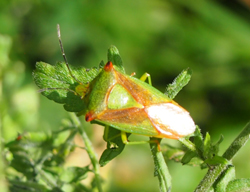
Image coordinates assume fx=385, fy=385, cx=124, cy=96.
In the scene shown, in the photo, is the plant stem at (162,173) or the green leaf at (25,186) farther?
the green leaf at (25,186)

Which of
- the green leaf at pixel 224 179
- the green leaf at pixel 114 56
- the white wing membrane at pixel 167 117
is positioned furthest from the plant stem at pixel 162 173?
the green leaf at pixel 114 56

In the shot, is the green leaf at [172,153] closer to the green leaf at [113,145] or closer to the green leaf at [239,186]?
the green leaf at [113,145]

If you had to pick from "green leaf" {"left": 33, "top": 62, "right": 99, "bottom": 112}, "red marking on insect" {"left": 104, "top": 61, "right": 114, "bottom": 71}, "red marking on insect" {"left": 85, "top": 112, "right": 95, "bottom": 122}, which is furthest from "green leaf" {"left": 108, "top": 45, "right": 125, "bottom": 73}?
"red marking on insect" {"left": 85, "top": 112, "right": 95, "bottom": 122}

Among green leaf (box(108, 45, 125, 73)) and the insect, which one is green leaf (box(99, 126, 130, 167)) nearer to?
the insect

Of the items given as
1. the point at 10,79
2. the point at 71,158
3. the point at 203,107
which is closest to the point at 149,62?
the point at 203,107

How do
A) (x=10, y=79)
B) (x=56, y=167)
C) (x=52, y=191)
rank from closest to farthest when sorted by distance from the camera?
(x=52, y=191), (x=56, y=167), (x=10, y=79)

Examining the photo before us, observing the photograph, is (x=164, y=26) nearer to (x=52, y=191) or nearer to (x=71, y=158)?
(x=71, y=158)
